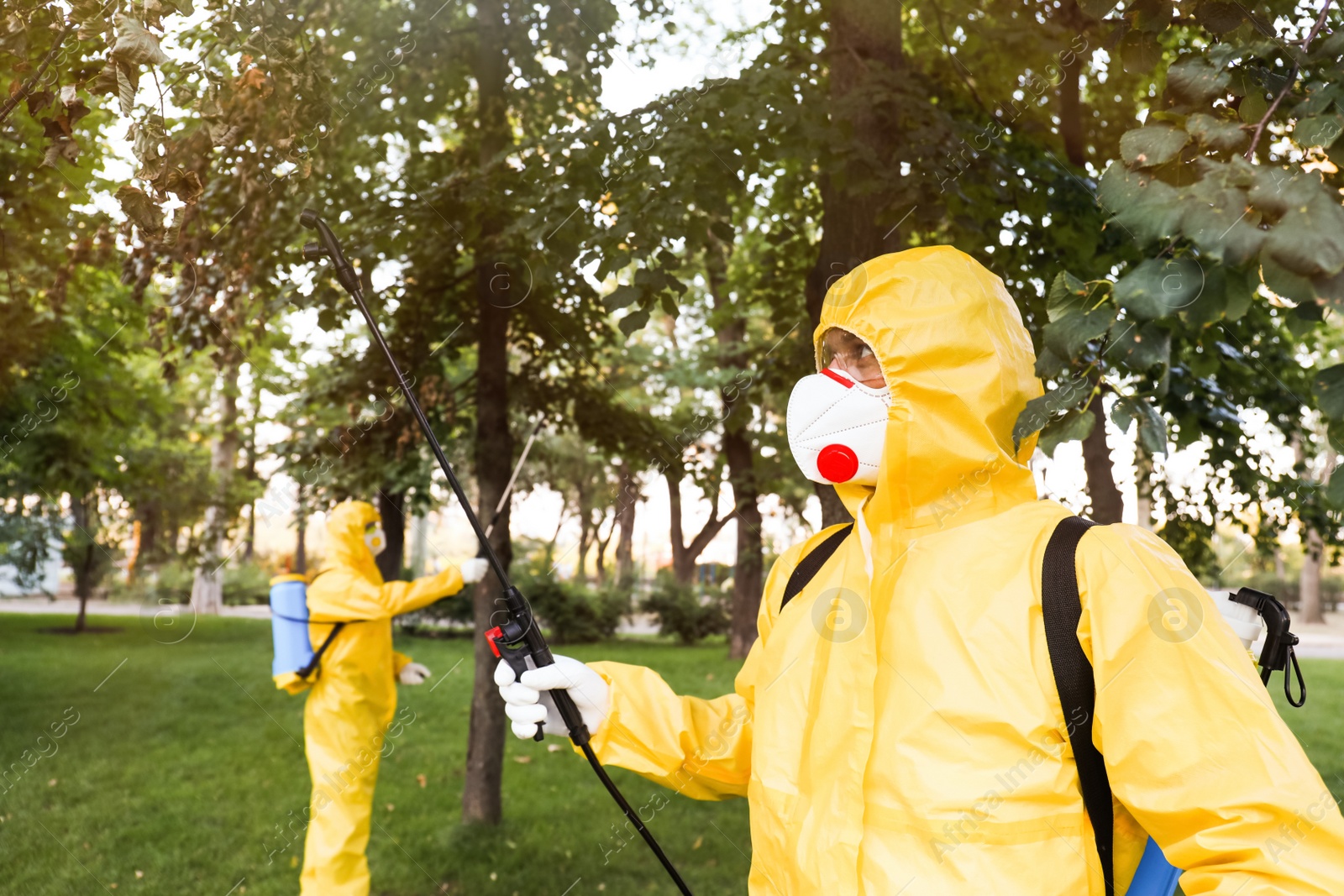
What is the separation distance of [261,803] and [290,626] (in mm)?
2707

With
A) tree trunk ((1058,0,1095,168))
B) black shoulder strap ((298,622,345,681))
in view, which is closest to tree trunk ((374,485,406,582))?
black shoulder strap ((298,622,345,681))

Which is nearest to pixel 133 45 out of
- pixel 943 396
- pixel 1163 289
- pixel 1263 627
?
pixel 943 396

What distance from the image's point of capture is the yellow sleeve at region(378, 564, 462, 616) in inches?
202

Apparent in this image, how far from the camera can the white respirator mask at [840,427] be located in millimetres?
1841

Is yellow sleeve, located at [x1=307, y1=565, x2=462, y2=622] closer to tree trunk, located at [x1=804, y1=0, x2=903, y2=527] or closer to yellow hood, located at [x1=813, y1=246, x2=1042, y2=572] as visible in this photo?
tree trunk, located at [x1=804, y1=0, x2=903, y2=527]

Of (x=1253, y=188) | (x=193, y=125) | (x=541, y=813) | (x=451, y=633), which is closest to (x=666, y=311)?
(x=1253, y=188)

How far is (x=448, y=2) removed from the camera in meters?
5.94

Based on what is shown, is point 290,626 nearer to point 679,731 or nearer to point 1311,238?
point 679,731

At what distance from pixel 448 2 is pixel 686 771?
5.47m

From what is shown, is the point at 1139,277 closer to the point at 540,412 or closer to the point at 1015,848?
the point at 1015,848

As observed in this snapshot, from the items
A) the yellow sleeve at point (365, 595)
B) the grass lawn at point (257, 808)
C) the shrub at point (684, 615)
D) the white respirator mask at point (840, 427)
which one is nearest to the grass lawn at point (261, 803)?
the grass lawn at point (257, 808)

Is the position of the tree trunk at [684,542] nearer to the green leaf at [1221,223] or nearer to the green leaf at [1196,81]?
the green leaf at [1196,81]

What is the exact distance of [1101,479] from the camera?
6.36m

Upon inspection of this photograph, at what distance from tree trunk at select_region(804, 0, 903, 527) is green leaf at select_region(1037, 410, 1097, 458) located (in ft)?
6.76
